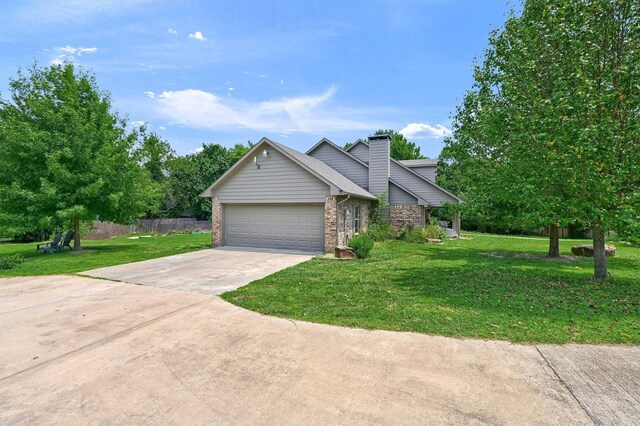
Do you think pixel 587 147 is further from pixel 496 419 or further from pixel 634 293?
pixel 496 419

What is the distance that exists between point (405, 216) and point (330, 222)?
774cm

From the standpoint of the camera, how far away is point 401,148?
51.1m

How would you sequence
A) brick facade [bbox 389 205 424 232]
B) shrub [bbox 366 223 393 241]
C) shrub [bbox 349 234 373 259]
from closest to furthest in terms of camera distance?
1. shrub [bbox 349 234 373 259]
2. shrub [bbox 366 223 393 241]
3. brick facade [bbox 389 205 424 232]

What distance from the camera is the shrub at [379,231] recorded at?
1730cm

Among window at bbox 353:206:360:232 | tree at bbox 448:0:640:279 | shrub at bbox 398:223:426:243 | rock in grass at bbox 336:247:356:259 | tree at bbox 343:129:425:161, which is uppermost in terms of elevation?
tree at bbox 343:129:425:161

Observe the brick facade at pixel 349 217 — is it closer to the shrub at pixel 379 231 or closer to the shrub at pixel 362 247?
the shrub at pixel 379 231

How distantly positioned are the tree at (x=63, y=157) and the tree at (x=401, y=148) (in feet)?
130

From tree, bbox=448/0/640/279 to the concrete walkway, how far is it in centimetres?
419

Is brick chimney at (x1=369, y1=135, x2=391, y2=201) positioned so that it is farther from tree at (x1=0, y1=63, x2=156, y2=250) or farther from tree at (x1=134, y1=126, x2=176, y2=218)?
tree at (x1=134, y1=126, x2=176, y2=218)

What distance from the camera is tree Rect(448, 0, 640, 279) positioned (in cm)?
649

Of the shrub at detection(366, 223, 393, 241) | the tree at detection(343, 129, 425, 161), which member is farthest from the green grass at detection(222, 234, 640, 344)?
the tree at detection(343, 129, 425, 161)

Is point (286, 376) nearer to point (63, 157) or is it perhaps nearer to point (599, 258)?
point (599, 258)

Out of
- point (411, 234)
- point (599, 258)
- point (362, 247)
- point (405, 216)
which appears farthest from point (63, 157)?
point (599, 258)

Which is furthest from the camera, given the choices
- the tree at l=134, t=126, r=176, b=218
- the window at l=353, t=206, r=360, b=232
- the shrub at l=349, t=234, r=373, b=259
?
the tree at l=134, t=126, r=176, b=218
